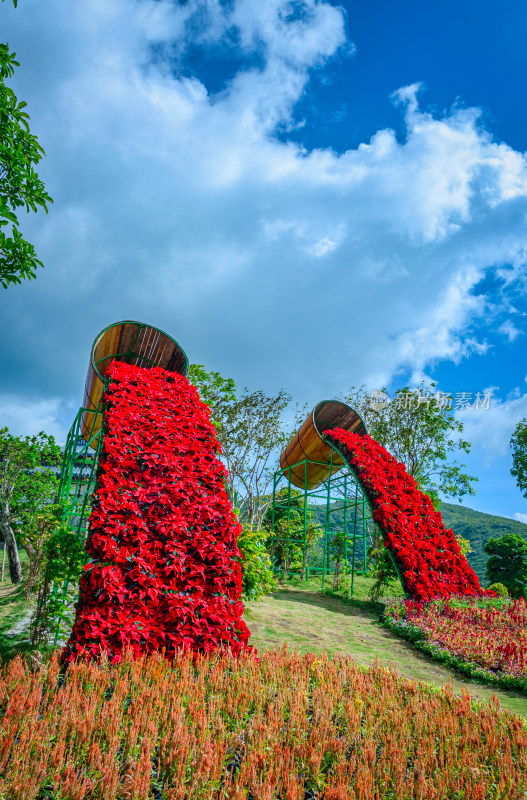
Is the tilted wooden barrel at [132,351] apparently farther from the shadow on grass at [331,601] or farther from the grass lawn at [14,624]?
the shadow on grass at [331,601]

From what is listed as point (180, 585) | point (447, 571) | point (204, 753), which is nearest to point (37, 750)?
point (204, 753)

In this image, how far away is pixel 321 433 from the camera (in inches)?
467

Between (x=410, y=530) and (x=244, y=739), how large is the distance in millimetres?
7387

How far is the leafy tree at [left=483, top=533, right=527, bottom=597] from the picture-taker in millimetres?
17328

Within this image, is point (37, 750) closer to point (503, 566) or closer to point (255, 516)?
point (255, 516)

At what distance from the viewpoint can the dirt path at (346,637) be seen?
526 cm

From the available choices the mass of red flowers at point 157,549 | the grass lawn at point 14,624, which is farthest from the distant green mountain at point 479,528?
the mass of red flowers at point 157,549

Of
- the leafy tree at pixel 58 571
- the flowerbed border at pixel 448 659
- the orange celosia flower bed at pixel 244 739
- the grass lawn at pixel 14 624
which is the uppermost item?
the leafy tree at pixel 58 571

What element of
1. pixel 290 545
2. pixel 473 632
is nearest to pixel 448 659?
pixel 473 632

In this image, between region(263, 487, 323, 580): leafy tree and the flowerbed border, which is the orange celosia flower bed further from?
region(263, 487, 323, 580): leafy tree

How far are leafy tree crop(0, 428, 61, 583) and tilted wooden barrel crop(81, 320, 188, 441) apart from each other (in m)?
6.43

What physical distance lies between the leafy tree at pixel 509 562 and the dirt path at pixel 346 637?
11.6 metres

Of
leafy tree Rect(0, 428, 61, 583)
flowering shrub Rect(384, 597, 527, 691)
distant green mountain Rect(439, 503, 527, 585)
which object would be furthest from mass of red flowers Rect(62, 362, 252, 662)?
distant green mountain Rect(439, 503, 527, 585)

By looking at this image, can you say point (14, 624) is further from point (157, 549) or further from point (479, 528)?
point (479, 528)
